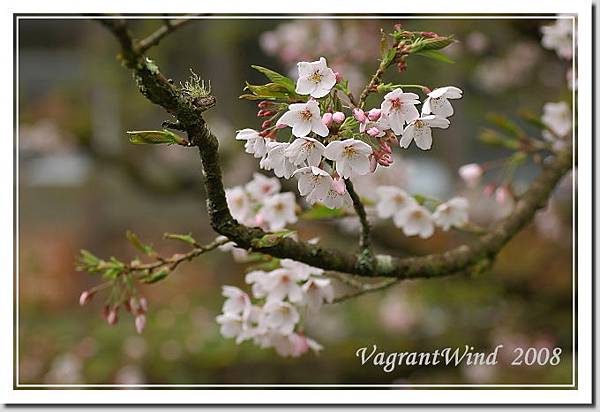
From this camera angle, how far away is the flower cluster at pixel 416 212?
1.83 metres

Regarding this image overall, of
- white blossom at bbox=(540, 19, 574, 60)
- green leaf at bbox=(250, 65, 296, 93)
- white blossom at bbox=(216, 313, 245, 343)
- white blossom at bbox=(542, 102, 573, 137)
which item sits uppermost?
white blossom at bbox=(540, 19, 574, 60)

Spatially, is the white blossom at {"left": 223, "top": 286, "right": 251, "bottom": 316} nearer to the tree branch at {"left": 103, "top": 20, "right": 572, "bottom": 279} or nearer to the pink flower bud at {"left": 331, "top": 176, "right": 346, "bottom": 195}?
the tree branch at {"left": 103, "top": 20, "right": 572, "bottom": 279}

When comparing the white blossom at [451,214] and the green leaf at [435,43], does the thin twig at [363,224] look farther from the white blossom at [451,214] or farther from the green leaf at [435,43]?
the white blossom at [451,214]

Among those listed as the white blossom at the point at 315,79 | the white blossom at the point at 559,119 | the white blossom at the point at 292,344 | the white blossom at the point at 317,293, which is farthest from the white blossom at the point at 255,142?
the white blossom at the point at 559,119

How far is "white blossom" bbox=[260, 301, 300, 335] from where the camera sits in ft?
5.39

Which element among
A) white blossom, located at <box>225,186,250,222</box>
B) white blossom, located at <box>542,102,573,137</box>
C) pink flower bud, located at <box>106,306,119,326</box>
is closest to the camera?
pink flower bud, located at <box>106,306,119,326</box>

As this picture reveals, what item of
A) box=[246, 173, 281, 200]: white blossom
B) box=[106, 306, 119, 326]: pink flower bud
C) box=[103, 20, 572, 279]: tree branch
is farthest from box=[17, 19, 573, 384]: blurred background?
box=[106, 306, 119, 326]: pink flower bud

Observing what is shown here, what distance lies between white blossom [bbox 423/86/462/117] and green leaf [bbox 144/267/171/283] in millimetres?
550

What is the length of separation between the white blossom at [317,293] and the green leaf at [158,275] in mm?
305

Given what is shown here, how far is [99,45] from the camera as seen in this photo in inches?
195

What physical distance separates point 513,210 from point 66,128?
3040 millimetres

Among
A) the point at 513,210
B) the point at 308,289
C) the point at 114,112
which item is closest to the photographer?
the point at 308,289

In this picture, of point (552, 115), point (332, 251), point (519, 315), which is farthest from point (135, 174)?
point (332, 251)

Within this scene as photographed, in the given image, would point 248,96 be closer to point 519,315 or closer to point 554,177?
point 554,177
